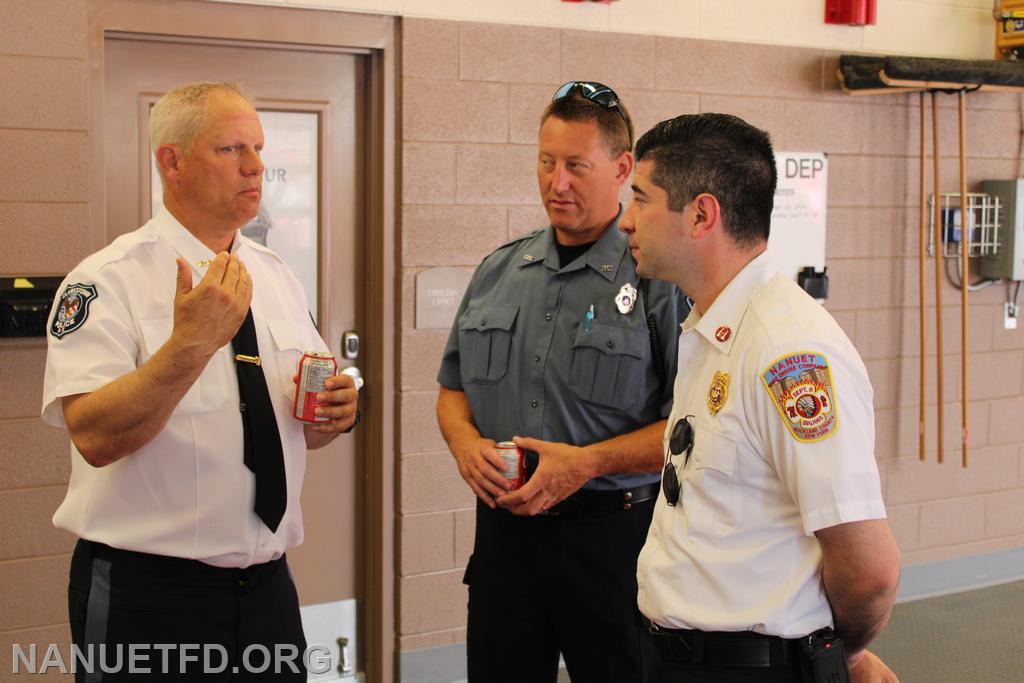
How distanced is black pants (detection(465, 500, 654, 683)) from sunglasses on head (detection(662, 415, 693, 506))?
56 centimetres

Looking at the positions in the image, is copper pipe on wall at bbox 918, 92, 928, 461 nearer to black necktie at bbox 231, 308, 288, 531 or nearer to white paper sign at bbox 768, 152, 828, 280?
white paper sign at bbox 768, 152, 828, 280

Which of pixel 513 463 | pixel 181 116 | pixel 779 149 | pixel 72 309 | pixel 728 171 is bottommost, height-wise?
pixel 513 463

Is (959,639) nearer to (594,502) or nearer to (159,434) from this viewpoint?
(594,502)

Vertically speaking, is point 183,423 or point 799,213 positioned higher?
point 799,213

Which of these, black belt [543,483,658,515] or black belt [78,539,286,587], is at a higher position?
black belt [543,483,658,515]

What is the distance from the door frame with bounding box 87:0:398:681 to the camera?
3221mm

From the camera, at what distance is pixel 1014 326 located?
4973 mm

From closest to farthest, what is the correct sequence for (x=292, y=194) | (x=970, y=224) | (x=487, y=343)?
(x=487, y=343)
(x=292, y=194)
(x=970, y=224)

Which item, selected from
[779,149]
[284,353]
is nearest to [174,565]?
[284,353]

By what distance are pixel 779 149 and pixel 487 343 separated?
7.52ft

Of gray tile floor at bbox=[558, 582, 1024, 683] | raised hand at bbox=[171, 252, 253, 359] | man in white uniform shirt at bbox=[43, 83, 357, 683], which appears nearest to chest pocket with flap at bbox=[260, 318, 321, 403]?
man in white uniform shirt at bbox=[43, 83, 357, 683]

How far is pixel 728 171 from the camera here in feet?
6.00

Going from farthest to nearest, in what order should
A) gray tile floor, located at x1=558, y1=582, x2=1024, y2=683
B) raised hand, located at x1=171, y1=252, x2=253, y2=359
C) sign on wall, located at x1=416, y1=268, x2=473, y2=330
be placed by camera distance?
1. gray tile floor, located at x1=558, y1=582, x2=1024, y2=683
2. sign on wall, located at x1=416, y1=268, x2=473, y2=330
3. raised hand, located at x1=171, y1=252, x2=253, y2=359

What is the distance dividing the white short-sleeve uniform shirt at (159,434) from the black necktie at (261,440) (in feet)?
0.05
